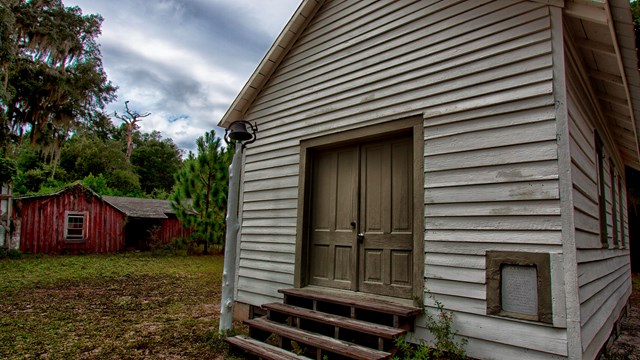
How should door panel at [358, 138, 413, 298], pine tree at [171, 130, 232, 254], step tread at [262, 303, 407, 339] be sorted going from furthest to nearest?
pine tree at [171, 130, 232, 254], door panel at [358, 138, 413, 298], step tread at [262, 303, 407, 339]

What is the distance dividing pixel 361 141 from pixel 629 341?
4.89 metres

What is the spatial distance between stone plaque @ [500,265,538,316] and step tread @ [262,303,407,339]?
962mm

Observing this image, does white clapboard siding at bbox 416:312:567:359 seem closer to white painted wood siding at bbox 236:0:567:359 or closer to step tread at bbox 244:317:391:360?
white painted wood siding at bbox 236:0:567:359

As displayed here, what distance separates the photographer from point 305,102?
5.22m

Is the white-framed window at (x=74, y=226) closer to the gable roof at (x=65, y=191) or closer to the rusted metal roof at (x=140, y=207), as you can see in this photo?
the gable roof at (x=65, y=191)

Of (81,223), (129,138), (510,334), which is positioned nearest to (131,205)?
(81,223)

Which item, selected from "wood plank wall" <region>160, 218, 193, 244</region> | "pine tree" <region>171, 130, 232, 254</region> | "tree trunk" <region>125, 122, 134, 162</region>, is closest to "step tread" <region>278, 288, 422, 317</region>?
"pine tree" <region>171, 130, 232, 254</region>

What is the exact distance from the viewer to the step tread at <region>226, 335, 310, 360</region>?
3.56 metres

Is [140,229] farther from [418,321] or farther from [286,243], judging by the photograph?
[418,321]

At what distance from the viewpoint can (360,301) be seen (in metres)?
3.87

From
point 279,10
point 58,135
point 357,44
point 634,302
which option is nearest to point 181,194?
point 58,135

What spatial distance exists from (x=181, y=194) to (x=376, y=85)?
14.4 meters

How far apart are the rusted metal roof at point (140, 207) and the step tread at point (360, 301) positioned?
16426mm

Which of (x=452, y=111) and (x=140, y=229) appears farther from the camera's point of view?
(x=140, y=229)
